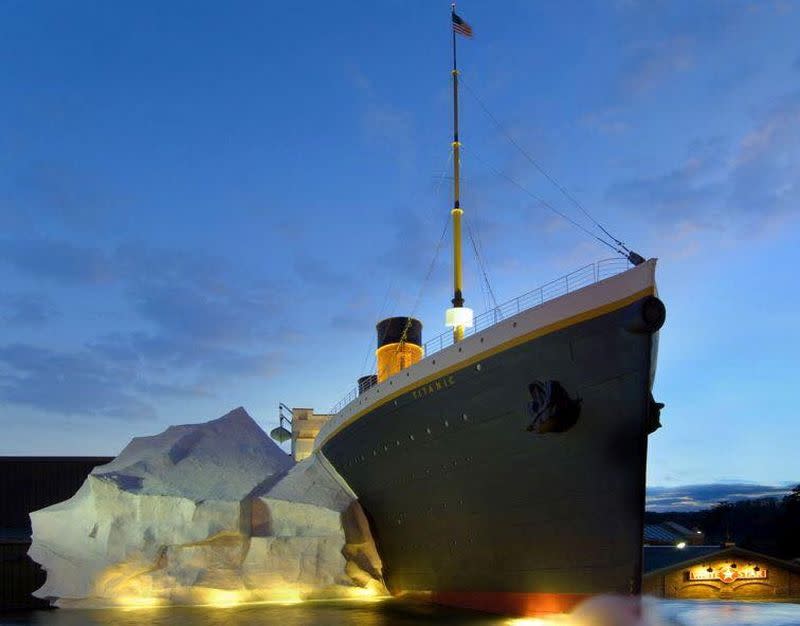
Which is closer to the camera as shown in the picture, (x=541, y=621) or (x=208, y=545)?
(x=541, y=621)

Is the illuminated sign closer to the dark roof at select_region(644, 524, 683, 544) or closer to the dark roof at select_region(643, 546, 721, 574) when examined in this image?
the dark roof at select_region(643, 546, 721, 574)

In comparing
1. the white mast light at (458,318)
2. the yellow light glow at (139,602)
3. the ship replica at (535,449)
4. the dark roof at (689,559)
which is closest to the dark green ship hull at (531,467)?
the ship replica at (535,449)

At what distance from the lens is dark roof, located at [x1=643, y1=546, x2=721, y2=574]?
31348mm

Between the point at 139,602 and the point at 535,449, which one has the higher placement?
the point at 535,449

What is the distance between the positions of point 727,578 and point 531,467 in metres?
19.7

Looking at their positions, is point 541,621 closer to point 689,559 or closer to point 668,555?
point 689,559

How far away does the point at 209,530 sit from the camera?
73.9ft

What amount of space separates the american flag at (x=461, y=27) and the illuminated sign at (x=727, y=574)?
23.7 meters

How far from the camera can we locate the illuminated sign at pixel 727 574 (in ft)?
100.0

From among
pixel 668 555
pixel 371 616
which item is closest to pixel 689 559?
pixel 668 555

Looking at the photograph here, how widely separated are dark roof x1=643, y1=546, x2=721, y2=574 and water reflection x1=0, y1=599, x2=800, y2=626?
22.3 ft

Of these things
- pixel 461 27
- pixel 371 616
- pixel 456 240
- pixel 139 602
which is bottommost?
pixel 139 602

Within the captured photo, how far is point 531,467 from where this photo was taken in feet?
52.8

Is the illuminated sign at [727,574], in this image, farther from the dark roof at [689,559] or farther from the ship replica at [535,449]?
the ship replica at [535,449]
